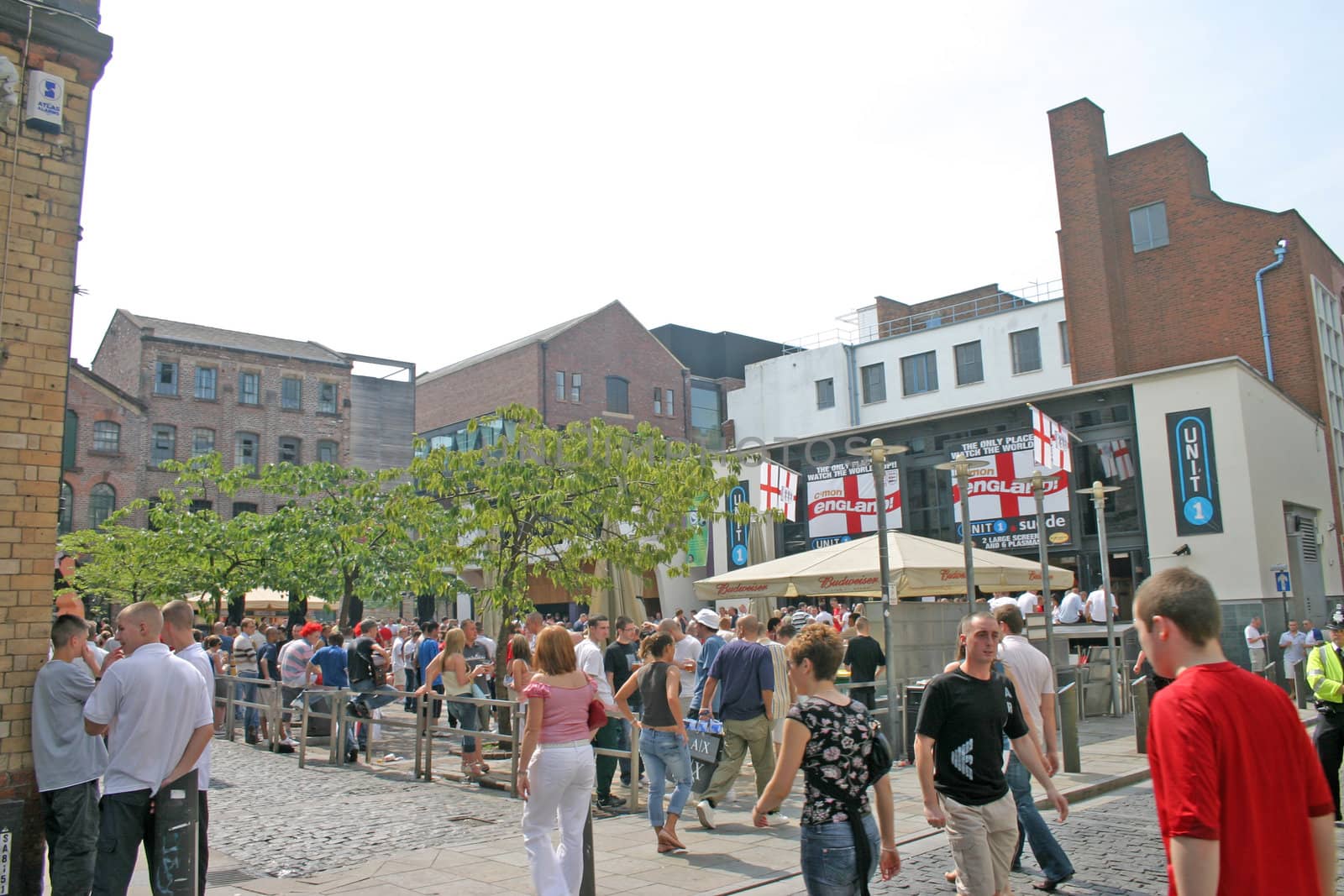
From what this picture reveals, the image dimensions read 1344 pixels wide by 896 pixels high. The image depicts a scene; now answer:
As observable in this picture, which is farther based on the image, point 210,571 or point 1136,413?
point 1136,413

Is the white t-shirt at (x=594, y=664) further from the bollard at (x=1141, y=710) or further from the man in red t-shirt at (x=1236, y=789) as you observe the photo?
the bollard at (x=1141, y=710)

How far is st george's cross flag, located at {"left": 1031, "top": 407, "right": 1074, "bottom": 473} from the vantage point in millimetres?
25531

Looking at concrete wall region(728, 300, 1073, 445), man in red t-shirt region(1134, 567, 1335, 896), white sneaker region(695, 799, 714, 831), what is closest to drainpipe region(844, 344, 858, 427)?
concrete wall region(728, 300, 1073, 445)

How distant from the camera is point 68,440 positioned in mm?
40031

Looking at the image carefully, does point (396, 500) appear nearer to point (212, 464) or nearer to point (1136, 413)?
point (212, 464)

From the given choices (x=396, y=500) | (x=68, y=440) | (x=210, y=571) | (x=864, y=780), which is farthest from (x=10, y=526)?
(x=68, y=440)

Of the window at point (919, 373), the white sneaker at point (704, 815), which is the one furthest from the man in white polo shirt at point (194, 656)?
the window at point (919, 373)

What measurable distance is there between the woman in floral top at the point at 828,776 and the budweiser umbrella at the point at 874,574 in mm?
9154

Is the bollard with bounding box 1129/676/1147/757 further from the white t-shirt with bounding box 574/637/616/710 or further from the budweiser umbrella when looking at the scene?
the white t-shirt with bounding box 574/637/616/710

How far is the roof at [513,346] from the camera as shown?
47.7m

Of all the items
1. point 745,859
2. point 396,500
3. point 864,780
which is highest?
point 396,500

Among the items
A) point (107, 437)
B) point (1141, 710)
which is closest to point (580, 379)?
point (107, 437)

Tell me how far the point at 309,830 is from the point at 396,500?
6597mm

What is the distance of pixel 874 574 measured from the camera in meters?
14.4
